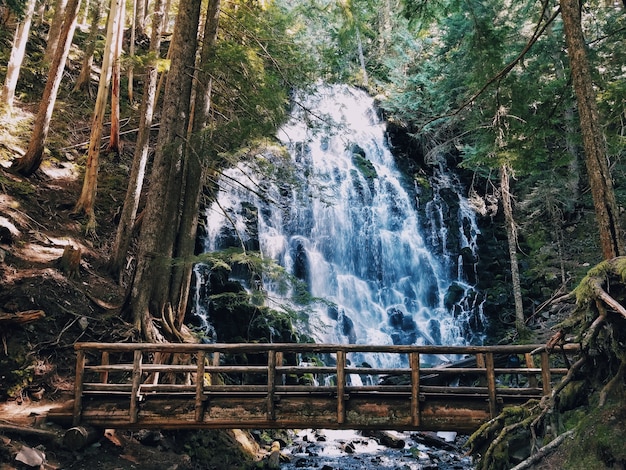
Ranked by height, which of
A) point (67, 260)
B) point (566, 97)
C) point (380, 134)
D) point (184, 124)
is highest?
point (380, 134)

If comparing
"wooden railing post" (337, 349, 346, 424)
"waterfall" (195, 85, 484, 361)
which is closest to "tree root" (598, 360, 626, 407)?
"wooden railing post" (337, 349, 346, 424)

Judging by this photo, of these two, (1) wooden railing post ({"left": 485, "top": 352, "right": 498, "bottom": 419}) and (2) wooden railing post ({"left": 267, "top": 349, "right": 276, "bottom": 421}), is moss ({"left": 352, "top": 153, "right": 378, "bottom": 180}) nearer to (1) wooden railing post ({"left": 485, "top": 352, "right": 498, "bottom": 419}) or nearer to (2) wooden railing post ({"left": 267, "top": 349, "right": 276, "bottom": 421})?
(1) wooden railing post ({"left": 485, "top": 352, "right": 498, "bottom": 419})

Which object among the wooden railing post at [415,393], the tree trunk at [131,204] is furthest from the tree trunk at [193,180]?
the wooden railing post at [415,393]

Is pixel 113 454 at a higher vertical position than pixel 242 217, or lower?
lower

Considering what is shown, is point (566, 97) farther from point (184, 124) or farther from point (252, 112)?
point (184, 124)

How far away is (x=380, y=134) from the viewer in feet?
80.6

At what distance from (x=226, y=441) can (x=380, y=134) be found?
18.9 metres

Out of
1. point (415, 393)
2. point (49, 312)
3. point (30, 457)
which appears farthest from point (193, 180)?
point (415, 393)

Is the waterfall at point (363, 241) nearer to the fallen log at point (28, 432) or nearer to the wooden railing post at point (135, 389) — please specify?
the wooden railing post at point (135, 389)

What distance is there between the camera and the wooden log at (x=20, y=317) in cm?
737

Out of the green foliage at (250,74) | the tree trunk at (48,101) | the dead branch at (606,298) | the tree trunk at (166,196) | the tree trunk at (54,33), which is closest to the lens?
the dead branch at (606,298)

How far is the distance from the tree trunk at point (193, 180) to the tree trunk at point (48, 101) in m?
3.19

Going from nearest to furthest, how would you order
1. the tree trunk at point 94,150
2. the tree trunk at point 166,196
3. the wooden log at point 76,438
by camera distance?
1. the wooden log at point 76,438
2. the tree trunk at point 166,196
3. the tree trunk at point 94,150

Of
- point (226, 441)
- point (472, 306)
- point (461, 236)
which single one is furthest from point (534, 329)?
point (226, 441)
